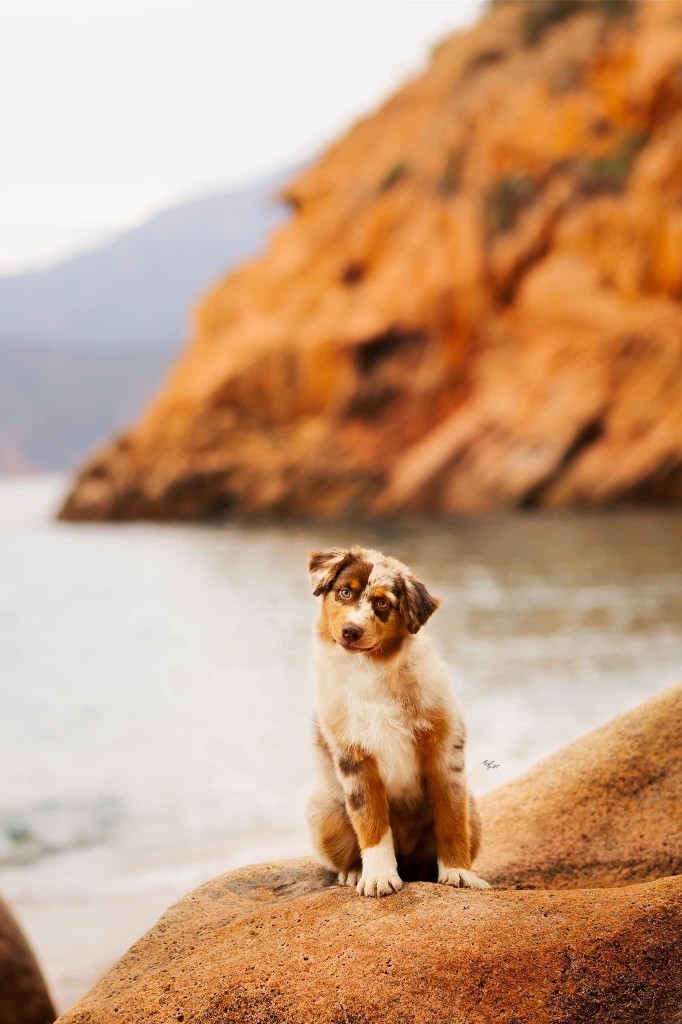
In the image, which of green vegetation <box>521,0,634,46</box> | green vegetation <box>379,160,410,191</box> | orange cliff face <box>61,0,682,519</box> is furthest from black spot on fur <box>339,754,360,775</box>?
green vegetation <box>521,0,634,46</box>

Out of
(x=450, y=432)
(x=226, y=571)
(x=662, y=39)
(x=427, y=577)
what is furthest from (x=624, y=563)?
(x=662, y=39)

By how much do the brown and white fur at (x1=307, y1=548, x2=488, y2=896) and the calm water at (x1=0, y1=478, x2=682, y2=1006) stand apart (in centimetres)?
433

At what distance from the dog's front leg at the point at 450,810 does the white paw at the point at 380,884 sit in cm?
19

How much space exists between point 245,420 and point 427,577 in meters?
24.3

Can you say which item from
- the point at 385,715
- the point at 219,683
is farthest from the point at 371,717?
the point at 219,683

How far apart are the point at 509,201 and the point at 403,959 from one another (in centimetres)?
4237

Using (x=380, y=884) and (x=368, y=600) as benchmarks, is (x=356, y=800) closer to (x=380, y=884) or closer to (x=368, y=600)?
(x=380, y=884)

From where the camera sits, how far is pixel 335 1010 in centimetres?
345

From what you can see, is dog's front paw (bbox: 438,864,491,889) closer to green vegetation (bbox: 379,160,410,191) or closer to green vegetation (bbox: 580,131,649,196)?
green vegetation (bbox: 580,131,649,196)

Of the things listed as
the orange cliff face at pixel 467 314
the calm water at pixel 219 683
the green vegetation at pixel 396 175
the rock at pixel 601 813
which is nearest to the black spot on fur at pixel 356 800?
the rock at pixel 601 813

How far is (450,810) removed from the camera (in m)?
3.79

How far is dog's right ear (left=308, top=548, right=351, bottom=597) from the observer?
11.9 ft

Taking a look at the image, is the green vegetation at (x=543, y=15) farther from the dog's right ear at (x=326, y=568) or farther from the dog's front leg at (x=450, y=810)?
the dog's front leg at (x=450, y=810)

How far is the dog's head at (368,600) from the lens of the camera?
3482mm
